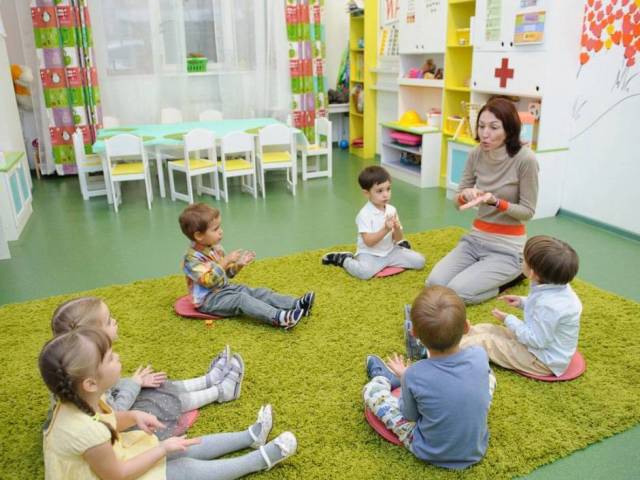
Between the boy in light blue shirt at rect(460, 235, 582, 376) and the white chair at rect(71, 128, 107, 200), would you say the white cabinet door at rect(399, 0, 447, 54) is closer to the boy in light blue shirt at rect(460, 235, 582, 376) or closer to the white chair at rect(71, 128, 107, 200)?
the white chair at rect(71, 128, 107, 200)

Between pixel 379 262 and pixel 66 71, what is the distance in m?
4.35

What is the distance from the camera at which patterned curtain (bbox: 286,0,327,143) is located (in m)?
6.25

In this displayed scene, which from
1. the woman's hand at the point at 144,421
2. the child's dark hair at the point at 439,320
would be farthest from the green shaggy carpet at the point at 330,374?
the child's dark hair at the point at 439,320

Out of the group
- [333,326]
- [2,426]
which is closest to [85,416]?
[2,426]

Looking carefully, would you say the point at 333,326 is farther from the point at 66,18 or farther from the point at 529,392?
the point at 66,18

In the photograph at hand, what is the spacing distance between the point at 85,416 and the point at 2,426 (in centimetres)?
94

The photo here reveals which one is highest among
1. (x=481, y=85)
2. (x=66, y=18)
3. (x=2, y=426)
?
(x=66, y=18)

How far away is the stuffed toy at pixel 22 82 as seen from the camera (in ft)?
18.9

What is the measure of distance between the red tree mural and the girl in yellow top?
3.60 metres

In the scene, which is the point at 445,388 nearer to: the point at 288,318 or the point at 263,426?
the point at 263,426

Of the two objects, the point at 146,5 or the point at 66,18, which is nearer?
the point at 66,18

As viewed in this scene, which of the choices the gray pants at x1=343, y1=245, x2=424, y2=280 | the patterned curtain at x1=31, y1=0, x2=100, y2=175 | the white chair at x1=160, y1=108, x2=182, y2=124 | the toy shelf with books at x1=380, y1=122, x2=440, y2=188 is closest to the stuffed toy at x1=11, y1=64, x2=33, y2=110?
the patterned curtain at x1=31, y1=0, x2=100, y2=175

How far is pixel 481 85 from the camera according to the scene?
4.55 meters

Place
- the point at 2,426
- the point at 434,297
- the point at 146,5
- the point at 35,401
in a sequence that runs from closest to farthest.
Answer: the point at 434,297 < the point at 2,426 < the point at 35,401 < the point at 146,5
